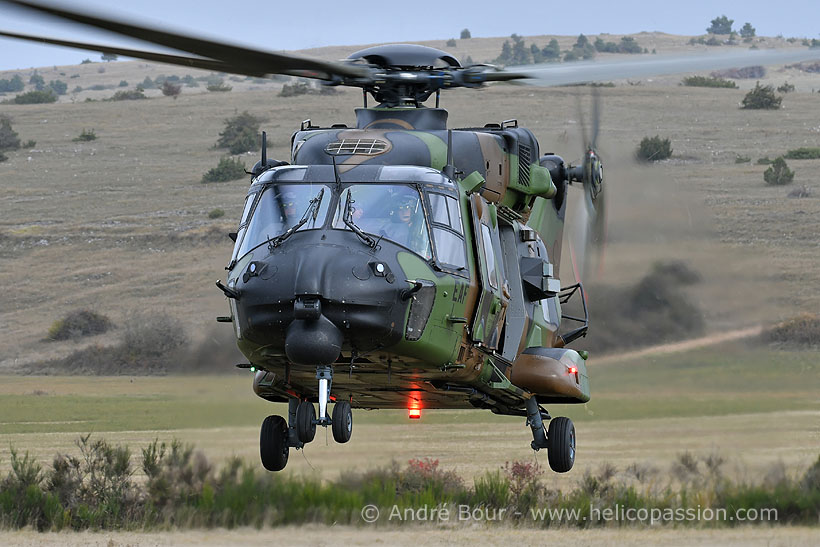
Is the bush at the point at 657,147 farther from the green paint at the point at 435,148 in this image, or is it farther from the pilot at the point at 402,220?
the pilot at the point at 402,220

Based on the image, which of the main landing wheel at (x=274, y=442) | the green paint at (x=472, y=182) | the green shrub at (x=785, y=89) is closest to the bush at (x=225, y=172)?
the green shrub at (x=785, y=89)

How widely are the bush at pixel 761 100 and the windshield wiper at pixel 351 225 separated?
6521 cm

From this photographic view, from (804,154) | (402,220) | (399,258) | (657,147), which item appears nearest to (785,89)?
(804,154)

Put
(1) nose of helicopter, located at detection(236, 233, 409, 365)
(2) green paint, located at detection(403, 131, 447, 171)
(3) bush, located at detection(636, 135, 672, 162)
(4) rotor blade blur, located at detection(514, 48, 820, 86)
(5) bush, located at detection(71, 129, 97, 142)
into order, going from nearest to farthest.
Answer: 1. (1) nose of helicopter, located at detection(236, 233, 409, 365)
2. (4) rotor blade blur, located at detection(514, 48, 820, 86)
3. (2) green paint, located at detection(403, 131, 447, 171)
4. (3) bush, located at detection(636, 135, 672, 162)
5. (5) bush, located at detection(71, 129, 97, 142)

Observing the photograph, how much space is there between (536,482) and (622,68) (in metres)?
14.4

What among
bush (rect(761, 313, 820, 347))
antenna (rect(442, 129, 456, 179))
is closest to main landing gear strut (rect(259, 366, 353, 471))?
antenna (rect(442, 129, 456, 179))

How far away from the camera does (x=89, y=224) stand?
196ft

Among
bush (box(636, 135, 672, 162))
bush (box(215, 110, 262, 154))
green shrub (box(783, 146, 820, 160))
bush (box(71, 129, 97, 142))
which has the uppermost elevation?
bush (box(636, 135, 672, 162))

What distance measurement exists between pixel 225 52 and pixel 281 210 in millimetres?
3227

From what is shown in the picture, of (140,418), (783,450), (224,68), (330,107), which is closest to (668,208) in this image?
(783,450)

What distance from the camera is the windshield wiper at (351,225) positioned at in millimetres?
13234

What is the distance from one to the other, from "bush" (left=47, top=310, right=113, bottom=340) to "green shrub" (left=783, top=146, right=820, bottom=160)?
31.8 meters

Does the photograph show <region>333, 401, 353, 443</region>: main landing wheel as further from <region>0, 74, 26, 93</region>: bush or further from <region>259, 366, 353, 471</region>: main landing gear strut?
<region>0, 74, 26, 93</region>: bush

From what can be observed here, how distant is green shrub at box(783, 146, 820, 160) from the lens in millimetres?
64062
